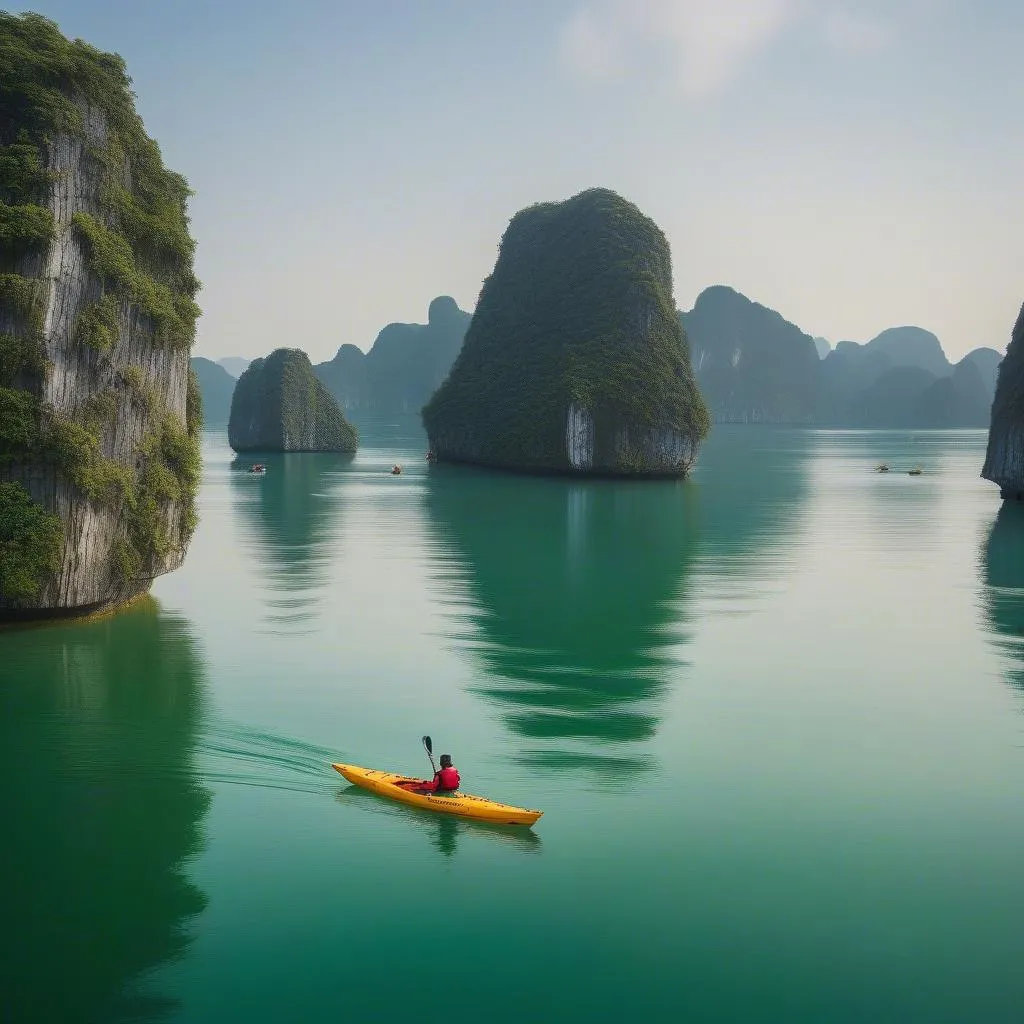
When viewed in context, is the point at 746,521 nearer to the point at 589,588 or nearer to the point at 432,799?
the point at 589,588

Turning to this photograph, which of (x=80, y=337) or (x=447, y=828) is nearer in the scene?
(x=447, y=828)

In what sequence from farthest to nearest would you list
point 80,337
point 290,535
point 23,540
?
point 290,535, point 80,337, point 23,540

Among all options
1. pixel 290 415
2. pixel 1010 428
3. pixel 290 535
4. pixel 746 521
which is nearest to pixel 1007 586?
pixel 746 521

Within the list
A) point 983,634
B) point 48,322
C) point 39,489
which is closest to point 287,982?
point 39,489

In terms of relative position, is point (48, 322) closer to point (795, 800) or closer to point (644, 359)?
point (795, 800)

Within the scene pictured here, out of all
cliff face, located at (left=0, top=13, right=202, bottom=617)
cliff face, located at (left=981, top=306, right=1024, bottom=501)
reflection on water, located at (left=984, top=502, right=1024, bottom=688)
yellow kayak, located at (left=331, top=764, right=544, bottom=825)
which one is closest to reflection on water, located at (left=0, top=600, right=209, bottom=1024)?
yellow kayak, located at (left=331, top=764, right=544, bottom=825)

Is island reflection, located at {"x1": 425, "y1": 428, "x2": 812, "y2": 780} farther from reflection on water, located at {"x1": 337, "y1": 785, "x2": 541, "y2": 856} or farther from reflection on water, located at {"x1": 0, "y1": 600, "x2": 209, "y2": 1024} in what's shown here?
reflection on water, located at {"x1": 0, "y1": 600, "x2": 209, "y2": 1024}
